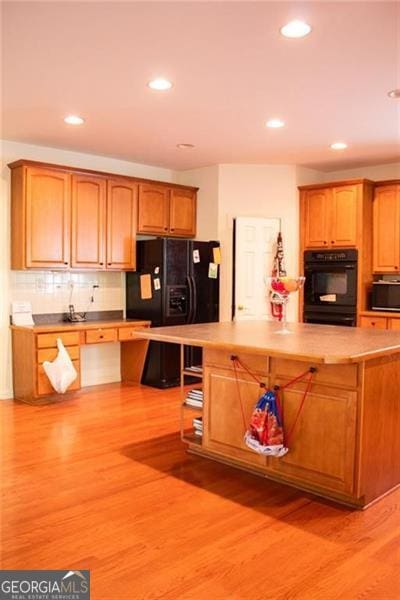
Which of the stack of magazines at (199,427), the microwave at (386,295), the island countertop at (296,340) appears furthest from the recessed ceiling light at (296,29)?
the microwave at (386,295)

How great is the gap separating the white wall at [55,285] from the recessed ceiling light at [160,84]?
7.25 ft

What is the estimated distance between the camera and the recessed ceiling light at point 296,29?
2689 mm

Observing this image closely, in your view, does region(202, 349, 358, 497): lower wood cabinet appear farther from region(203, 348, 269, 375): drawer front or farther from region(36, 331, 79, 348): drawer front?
region(36, 331, 79, 348): drawer front

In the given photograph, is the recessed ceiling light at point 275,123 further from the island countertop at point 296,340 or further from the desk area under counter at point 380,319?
the desk area under counter at point 380,319

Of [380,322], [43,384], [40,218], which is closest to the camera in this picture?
[43,384]

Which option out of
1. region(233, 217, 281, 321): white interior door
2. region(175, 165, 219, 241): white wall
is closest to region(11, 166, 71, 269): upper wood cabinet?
region(175, 165, 219, 241): white wall

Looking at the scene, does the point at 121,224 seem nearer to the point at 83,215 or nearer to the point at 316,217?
the point at 83,215

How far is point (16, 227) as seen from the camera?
5062mm

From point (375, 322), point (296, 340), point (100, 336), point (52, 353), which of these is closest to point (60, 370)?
point (52, 353)

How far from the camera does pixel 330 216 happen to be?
6035mm

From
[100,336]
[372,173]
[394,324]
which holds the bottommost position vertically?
[100,336]

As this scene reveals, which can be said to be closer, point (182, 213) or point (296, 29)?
point (296, 29)

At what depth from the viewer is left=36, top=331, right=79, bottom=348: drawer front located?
484 centimetres

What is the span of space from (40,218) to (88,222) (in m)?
0.54
